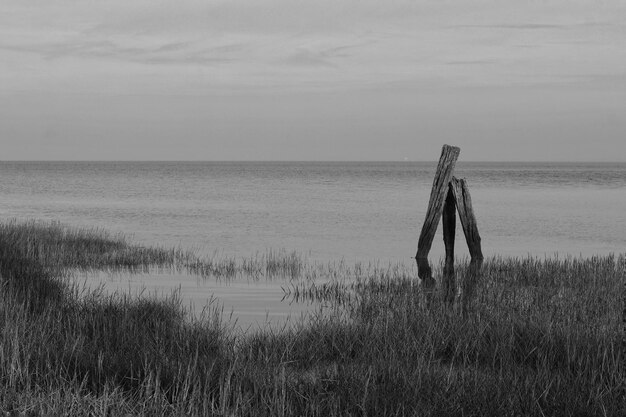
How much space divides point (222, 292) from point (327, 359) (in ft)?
22.6

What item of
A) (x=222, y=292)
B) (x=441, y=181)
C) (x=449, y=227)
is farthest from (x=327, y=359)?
(x=449, y=227)

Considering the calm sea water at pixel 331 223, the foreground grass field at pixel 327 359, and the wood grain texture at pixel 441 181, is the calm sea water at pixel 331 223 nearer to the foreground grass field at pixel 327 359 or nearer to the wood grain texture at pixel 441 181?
the wood grain texture at pixel 441 181

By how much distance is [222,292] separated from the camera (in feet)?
49.0

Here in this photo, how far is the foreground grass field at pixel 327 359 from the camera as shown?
6012 mm

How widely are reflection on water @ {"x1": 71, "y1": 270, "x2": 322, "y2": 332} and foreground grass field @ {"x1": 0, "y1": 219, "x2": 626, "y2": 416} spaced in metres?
→ 0.88

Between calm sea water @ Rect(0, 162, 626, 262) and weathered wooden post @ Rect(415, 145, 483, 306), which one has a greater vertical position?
weathered wooden post @ Rect(415, 145, 483, 306)

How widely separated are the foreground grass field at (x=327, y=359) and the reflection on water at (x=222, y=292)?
880 mm

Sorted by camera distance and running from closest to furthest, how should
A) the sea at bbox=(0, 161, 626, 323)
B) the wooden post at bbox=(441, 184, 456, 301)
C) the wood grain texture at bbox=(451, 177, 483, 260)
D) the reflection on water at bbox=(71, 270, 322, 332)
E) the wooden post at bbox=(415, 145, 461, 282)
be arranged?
the reflection on water at bbox=(71, 270, 322, 332)
the wooden post at bbox=(415, 145, 461, 282)
the wood grain texture at bbox=(451, 177, 483, 260)
the wooden post at bbox=(441, 184, 456, 301)
the sea at bbox=(0, 161, 626, 323)

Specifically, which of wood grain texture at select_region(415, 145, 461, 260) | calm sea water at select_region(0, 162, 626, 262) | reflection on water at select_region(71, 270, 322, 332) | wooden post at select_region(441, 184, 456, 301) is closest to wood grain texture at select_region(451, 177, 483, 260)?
wooden post at select_region(441, 184, 456, 301)

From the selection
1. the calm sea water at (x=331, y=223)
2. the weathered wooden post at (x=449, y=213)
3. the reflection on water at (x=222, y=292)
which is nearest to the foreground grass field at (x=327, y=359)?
the reflection on water at (x=222, y=292)

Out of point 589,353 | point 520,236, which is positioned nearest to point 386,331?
point 589,353

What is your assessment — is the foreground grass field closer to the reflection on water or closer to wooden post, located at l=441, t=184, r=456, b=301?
the reflection on water

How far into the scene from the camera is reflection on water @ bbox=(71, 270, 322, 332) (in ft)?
39.3

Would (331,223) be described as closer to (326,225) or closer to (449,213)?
(326,225)
